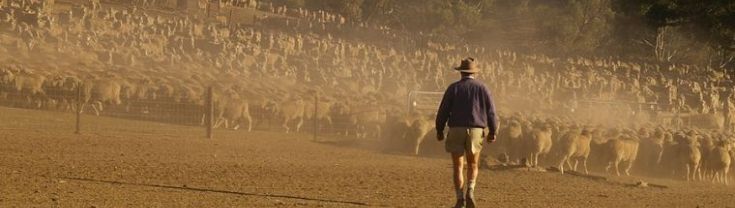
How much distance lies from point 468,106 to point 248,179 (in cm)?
482

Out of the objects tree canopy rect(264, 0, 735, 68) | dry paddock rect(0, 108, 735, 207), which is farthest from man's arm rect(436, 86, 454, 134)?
tree canopy rect(264, 0, 735, 68)

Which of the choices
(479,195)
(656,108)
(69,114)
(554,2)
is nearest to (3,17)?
(69,114)

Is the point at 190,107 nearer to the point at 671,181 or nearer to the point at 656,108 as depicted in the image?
the point at 671,181

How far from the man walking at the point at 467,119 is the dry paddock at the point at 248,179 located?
1.20 meters

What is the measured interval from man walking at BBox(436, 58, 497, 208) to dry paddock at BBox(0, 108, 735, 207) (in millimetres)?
1199

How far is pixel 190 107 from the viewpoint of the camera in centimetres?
3089

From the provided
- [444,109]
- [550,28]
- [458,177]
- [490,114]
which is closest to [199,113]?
[444,109]

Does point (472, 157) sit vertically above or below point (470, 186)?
above

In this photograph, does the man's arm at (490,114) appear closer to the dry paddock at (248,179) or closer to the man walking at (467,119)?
the man walking at (467,119)

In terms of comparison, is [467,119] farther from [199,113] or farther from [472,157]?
[199,113]

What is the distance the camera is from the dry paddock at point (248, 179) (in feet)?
44.8

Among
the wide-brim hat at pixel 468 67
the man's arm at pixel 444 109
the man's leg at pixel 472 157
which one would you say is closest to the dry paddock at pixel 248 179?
the man's leg at pixel 472 157

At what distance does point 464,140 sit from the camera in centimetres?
1271

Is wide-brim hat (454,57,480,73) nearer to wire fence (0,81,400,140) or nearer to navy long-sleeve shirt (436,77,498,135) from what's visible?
navy long-sleeve shirt (436,77,498,135)
